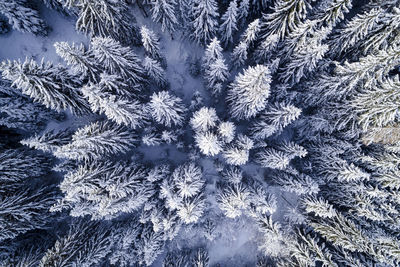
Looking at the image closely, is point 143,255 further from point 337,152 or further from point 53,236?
point 337,152

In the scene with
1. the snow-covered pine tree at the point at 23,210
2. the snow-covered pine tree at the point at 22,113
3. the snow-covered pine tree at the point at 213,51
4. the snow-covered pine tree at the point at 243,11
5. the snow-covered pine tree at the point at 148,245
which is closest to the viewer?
the snow-covered pine tree at the point at 213,51

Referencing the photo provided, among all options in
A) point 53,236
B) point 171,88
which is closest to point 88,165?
point 53,236

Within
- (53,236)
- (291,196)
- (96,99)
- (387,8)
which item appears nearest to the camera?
(96,99)

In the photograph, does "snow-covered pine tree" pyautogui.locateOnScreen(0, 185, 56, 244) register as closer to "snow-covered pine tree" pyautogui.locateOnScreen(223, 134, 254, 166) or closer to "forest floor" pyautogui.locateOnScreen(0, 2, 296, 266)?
"forest floor" pyautogui.locateOnScreen(0, 2, 296, 266)

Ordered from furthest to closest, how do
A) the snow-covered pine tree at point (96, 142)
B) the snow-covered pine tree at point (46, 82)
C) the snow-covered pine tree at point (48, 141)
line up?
the snow-covered pine tree at point (48, 141) → the snow-covered pine tree at point (96, 142) → the snow-covered pine tree at point (46, 82)

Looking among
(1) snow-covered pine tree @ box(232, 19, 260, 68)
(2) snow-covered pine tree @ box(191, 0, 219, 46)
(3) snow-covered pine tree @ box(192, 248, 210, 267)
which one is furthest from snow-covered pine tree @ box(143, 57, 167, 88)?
(3) snow-covered pine tree @ box(192, 248, 210, 267)

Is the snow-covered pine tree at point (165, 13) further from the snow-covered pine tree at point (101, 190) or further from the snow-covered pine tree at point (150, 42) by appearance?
the snow-covered pine tree at point (101, 190)

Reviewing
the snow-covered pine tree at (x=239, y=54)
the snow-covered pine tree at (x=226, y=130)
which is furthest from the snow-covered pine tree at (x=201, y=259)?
Answer: the snow-covered pine tree at (x=239, y=54)
